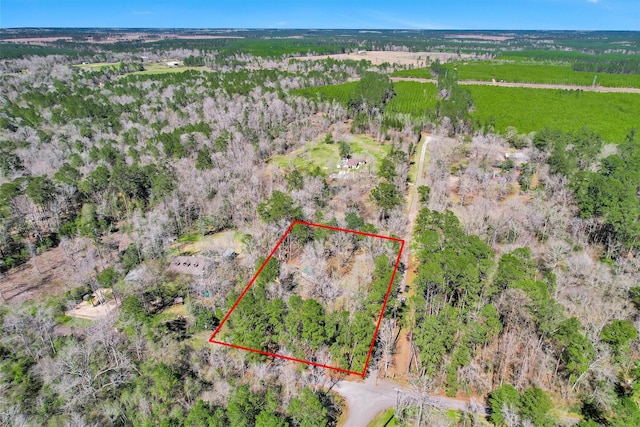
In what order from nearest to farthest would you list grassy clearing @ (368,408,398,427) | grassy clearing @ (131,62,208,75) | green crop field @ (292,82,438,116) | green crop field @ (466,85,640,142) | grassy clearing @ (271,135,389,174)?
grassy clearing @ (368,408,398,427) < grassy clearing @ (271,135,389,174) < green crop field @ (466,85,640,142) < green crop field @ (292,82,438,116) < grassy clearing @ (131,62,208,75)

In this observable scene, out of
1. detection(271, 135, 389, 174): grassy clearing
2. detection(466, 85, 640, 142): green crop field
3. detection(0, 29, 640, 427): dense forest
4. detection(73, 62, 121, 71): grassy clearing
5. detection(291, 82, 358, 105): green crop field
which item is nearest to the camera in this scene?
detection(0, 29, 640, 427): dense forest

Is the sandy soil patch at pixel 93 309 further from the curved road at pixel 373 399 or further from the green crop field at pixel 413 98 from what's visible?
the green crop field at pixel 413 98

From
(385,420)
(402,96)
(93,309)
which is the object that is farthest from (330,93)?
(385,420)

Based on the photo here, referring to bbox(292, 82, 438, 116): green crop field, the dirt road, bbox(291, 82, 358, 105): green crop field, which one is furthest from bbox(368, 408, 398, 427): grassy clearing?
the dirt road

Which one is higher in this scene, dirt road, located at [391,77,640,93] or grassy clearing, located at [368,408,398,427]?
dirt road, located at [391,77,640,93]

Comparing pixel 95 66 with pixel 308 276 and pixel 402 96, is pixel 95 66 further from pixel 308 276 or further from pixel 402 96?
pixel 308 276

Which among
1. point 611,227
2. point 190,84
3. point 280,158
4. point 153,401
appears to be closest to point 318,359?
point 153,401

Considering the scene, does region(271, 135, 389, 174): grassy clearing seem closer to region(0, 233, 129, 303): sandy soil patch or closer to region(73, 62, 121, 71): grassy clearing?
region(0, 233, 129, 303): sandy soil patch

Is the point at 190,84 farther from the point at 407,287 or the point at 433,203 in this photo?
the point at 407,287
